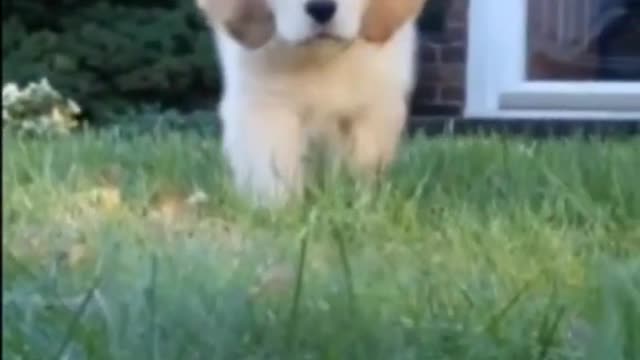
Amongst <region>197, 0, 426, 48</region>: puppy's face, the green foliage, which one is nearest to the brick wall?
the green foliage

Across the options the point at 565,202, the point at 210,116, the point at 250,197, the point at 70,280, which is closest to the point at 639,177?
the point at 565,202

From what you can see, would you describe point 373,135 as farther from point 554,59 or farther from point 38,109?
point 554,59

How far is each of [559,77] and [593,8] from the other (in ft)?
1.13

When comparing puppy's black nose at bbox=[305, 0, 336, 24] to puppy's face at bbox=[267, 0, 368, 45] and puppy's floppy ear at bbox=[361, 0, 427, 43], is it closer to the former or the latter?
puppy's face at bbox=[267, 0, 368, 45]

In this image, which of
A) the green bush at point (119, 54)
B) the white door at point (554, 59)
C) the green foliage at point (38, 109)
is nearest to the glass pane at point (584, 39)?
the white door at point (554, 59)

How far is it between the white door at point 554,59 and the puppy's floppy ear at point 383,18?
12.7ft

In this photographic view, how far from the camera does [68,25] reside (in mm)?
9938

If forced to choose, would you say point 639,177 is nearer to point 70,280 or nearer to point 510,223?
point 510,223

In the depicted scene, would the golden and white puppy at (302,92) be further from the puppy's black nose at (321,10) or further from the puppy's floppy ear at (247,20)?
the puppy's black nose at (321,10)

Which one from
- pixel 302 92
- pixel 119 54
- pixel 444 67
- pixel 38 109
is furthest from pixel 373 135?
pixel 119 54

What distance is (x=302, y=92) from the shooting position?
202 inches

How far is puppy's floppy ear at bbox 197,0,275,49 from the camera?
5074 millimetres

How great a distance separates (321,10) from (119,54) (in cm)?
494

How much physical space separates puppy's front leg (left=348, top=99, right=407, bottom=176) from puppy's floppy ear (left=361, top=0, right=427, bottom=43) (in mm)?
164
